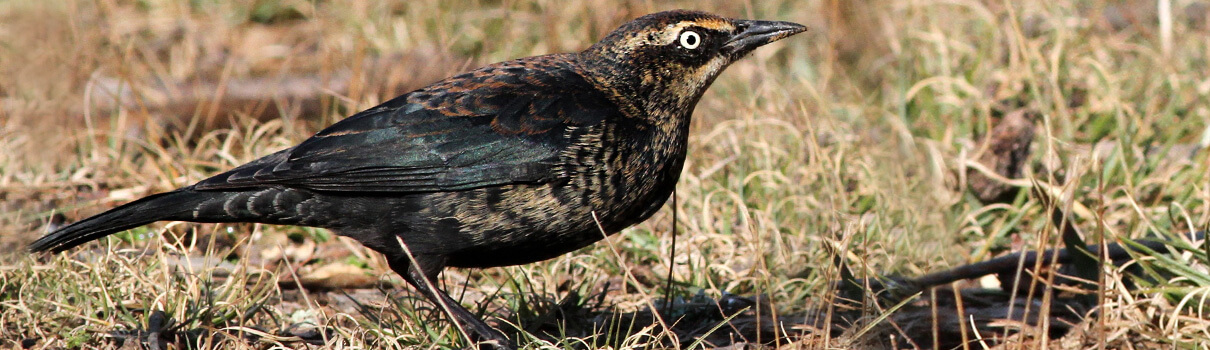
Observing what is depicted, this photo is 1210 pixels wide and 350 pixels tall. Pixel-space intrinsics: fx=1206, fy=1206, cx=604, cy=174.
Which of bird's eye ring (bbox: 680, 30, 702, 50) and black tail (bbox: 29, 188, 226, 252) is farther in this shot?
bird's eye ring (bbox: 680, 30, 702, 50)

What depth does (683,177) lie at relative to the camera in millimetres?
5531

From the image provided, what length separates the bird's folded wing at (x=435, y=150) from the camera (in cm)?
388

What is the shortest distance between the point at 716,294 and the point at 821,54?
10.3 ft

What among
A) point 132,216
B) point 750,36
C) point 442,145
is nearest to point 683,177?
point 750,36

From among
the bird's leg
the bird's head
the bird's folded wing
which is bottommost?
the bird's leg

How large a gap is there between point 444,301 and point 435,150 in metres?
0.50

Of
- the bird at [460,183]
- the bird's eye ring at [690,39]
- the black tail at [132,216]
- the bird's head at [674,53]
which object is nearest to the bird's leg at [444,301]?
the bird at [460,183]

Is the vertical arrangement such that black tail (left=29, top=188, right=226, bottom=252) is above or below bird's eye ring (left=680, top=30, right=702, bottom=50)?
below

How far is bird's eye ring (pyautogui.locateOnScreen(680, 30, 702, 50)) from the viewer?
4.24 metres

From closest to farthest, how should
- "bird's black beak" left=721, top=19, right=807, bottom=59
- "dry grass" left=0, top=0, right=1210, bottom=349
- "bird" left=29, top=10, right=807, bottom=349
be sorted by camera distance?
"bird" left=29, top=10, right=807, bottom=349
"dry grass" left=0, top=0, right=1210, bottom=349
"bird's black beak" left=721, top=19, right=807, bottom=59

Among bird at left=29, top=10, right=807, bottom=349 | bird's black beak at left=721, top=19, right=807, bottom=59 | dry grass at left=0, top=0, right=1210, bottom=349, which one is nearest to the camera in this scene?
bird at left=29, top=10, right=807, bottom=349

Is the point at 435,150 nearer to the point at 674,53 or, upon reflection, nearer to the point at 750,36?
the point at 674,53

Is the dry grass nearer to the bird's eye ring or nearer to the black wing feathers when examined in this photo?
the black wing feathers

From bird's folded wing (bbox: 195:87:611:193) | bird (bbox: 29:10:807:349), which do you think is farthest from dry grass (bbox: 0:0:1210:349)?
bird's folded wing (bbox: 195:87:611:193)
